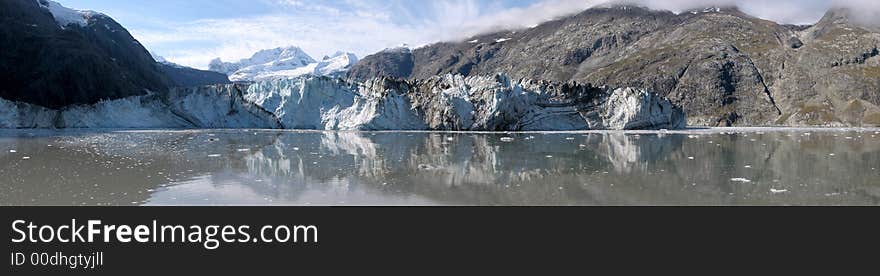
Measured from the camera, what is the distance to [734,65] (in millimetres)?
102438

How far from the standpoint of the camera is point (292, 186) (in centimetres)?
1253

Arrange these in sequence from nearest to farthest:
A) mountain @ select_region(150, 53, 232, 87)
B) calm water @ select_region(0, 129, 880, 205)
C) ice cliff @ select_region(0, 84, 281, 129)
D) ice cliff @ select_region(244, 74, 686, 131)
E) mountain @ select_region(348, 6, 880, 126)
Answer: calm water @ select_region(0, 129, 880, 205), ice cliff @ select_region(244, 74, 686, 131), ice cliff @ select_region(0, 84, 281, 129), mountain @ select_region(348, 6, 880, 126), mountain @ select_region(150, 53, 232, 87)

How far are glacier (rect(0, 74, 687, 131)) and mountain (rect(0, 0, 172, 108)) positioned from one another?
29.1 metres

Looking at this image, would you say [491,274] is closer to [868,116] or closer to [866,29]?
[868,116]

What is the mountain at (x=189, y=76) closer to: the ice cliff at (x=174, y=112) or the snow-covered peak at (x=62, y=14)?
the snow-covered peak at (x=62, y=14)

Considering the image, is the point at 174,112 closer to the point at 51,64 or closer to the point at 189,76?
the point at 51,64

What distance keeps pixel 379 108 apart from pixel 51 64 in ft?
172

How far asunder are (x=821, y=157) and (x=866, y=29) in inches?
4230

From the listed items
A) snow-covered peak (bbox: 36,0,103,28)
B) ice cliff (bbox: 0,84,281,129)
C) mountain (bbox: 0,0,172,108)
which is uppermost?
snow-covered peak (bbox: 36,0,103,28)

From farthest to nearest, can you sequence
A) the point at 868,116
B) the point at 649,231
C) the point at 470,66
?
1. the point at 470,66
2. the point at 868,116
3. the point at 649,231

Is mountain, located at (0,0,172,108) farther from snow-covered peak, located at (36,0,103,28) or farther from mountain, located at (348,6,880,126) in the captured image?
mountain, located at (348,6,880,126)

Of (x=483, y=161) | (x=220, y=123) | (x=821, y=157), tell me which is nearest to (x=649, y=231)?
(x=483, y=161)

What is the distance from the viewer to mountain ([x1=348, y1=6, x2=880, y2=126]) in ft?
284

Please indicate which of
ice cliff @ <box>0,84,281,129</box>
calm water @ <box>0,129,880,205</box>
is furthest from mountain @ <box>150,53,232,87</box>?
calm water @ <box>0,129,880,205</box>
